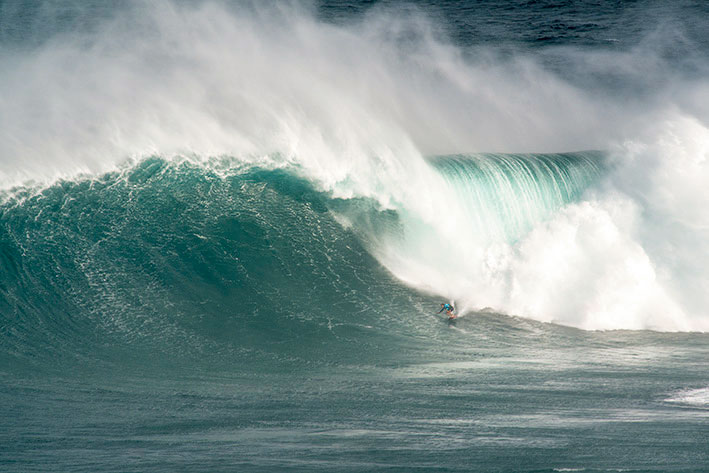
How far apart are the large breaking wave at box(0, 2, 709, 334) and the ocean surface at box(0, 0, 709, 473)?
56 millimetres

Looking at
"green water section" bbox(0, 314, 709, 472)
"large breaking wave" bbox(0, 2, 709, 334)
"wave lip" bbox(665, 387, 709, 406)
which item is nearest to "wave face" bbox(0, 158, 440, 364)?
"large breaking wave" bbox(0, 2, 709, 334)

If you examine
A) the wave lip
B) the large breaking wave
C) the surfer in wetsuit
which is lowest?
the wave lip

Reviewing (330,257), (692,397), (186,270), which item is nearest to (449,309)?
(330,257)

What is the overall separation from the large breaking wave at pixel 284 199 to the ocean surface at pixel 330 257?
6 cm

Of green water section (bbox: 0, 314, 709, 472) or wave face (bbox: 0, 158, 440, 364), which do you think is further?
wave face (bbox: 0, 158, 440, 364)

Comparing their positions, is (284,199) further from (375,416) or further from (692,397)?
(692,397)

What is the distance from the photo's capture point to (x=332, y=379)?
9406mm

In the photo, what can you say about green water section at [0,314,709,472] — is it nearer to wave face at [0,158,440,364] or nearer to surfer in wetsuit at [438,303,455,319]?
wave face at [0,158,440,364]

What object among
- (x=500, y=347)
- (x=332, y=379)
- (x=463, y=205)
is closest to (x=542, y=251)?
(x=463, y=205)

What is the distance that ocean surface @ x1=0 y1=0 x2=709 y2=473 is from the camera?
753cm

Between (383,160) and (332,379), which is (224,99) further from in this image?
(332,379)

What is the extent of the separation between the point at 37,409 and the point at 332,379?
3369 millimetres

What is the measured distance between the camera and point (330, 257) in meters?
14.0

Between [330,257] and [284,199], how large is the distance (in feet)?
5.56
